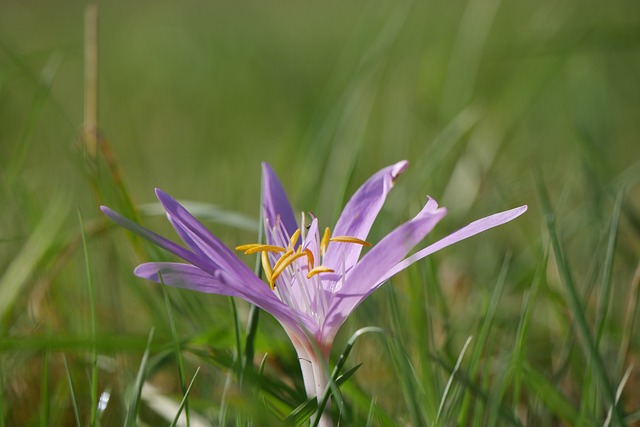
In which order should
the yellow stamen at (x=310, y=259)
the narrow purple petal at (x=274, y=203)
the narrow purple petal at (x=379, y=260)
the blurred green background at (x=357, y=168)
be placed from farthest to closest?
the blurred green background at (x=357, y=168) < the narrow purple petal at (x=274, y=203) < the yellow stamen at (x=310, y=259) < the narrow purple petal at (x=379, y=260)

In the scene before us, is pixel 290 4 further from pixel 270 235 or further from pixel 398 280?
pixel 270 235

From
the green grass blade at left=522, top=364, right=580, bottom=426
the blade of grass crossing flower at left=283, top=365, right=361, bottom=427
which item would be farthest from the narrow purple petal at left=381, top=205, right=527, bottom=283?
the green grass blade at left=522, top=364, right=580, bottom=426

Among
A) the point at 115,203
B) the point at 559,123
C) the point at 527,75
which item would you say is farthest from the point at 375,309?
the point at 559,123

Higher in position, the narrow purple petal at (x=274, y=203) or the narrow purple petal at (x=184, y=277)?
the narrow purple petal at (x=274, y=203)

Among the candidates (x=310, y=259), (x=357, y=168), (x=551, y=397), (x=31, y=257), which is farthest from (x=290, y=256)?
(x=357, y=168)

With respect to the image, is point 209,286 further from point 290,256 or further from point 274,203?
point 274,203

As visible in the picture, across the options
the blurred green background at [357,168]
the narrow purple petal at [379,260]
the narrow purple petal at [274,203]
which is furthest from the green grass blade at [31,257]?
the narrow purple petal at [379,260]

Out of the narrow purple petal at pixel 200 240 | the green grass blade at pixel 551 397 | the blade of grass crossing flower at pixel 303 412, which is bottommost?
the green grass blade at pixel 551 397

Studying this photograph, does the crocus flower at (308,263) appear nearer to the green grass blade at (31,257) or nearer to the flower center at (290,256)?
A: the flower center at (290,256)

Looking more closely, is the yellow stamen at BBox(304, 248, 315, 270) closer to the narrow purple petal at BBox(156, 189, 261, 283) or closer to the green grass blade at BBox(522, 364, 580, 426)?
the narrow purple petal at BBox(156, 189, 261, 283)
